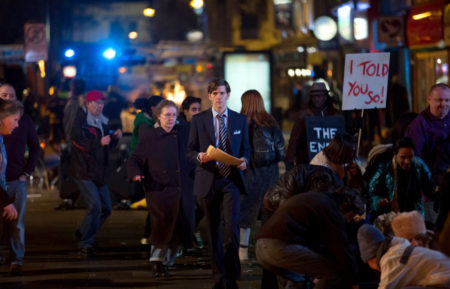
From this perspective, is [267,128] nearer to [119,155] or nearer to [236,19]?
[119,155]

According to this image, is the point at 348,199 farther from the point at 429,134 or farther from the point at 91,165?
the point at 91,165

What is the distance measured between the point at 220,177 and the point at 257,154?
1.59 m

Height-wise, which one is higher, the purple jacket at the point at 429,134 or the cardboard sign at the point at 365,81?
the cardboard sign at the point at 365,81

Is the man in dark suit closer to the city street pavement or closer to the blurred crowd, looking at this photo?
the blurred crowd

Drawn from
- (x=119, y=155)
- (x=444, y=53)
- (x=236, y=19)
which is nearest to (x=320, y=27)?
(x=444, y=53)

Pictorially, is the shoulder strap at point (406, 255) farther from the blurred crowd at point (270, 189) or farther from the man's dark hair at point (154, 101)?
the man's dark hair at point (154, 101)

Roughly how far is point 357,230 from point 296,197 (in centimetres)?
128

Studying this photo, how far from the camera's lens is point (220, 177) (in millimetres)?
9594

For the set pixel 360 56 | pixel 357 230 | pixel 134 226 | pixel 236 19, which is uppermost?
pixel 236 19

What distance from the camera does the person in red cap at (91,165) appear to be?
38.5ft

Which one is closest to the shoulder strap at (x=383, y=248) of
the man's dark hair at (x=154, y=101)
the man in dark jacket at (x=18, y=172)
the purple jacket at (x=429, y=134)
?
the purple jacket at (x=429, y=134)

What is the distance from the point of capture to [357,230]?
7.71 m

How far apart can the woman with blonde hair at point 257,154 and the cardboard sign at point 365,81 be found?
38.1 inches

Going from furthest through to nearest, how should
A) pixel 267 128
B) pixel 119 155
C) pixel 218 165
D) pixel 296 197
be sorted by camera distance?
pixel 119 155, pixel 267 128, pixel 218 165, pixel 296 197
